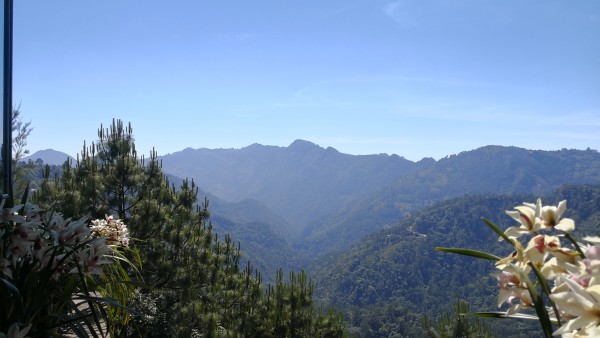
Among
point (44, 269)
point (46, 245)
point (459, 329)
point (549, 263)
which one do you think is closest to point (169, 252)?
point (459, 329)

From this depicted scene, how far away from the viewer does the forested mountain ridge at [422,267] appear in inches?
2453

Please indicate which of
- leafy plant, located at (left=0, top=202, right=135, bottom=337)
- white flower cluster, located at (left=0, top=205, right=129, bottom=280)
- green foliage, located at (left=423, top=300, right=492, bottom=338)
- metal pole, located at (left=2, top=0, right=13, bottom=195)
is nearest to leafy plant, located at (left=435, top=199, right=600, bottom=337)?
leafy plant, located at (left=0, top=202, right=135, bottom=337)

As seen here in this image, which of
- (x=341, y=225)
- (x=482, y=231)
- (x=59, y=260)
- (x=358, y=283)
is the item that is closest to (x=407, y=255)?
(x=358, y=283)

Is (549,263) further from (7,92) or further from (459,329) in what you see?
(459,329)

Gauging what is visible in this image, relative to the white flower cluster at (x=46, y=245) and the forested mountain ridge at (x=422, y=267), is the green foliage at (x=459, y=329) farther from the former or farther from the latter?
the forested mountain ridge at (x=422, y=267)

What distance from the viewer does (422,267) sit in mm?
79188

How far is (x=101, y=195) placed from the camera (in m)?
4.49

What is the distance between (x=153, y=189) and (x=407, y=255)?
81206mm

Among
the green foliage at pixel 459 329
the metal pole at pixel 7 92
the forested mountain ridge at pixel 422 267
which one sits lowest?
the forested mountain ridge at pixel 422 267

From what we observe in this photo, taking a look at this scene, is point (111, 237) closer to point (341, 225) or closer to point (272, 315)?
point (272, 315)

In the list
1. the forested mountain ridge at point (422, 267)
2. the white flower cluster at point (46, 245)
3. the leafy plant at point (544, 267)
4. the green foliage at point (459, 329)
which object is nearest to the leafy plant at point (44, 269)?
the white flower cluster at point (46, 245)

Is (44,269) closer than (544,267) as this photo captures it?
No

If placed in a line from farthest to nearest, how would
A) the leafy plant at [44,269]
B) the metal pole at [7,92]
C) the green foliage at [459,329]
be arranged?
the green foliage at [459,329], the metal pole at [7,92], the leafy plant at [44,269]

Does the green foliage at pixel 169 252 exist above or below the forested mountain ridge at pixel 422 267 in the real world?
above
